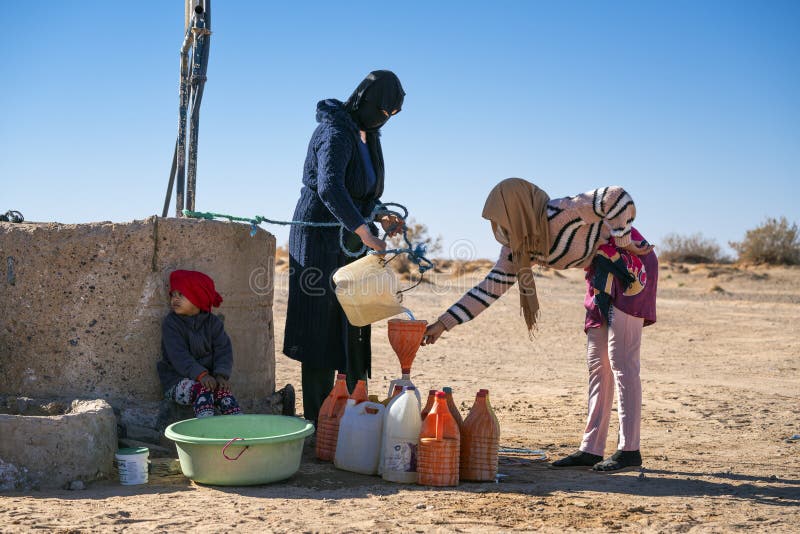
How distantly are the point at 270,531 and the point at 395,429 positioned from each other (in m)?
0.96

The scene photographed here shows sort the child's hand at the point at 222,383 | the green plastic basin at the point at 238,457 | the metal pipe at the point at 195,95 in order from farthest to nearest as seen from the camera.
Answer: the metal pipe at the point at 195,95 → the child's hand at the point at 222,383 → the green plastic basin at the point at 238,457

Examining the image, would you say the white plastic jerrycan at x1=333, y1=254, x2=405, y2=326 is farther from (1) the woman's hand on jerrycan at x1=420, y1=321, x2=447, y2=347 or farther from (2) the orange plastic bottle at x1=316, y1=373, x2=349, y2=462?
(2) the orange plastic bottle at x1=316, y1=373, x2=349, y2=462

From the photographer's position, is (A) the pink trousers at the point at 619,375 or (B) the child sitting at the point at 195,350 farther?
(B) the child sitting at the point at 195,350

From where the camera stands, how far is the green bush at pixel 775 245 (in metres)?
25.1

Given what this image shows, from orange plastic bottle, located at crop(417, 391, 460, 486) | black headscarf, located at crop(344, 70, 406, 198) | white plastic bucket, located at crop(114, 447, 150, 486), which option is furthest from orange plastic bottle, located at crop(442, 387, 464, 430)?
white plastic bucket, located at crop(114, 447, 150, 486)

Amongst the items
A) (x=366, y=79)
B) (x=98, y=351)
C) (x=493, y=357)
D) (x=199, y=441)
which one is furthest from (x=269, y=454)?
(x=493, y=357)

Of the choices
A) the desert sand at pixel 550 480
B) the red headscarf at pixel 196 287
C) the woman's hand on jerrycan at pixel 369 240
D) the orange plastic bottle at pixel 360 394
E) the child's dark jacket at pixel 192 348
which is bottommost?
the desert sand at pixel 550 480

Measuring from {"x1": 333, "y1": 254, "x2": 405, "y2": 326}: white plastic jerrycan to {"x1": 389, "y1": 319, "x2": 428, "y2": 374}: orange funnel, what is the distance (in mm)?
106

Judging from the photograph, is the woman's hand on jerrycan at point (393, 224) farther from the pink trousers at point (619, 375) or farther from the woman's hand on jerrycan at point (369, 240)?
the pink trousers at point (619, 375)

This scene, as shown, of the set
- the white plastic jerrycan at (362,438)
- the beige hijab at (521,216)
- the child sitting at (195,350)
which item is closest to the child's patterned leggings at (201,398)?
the child sitting at (195,350)

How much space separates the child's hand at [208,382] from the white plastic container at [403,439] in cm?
103

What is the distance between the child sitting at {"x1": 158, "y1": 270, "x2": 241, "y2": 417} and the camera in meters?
4.59

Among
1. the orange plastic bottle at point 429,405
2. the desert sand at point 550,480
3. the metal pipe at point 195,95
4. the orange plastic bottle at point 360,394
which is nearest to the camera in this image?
the desert sand at point 550,480

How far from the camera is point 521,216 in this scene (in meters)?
4.21
